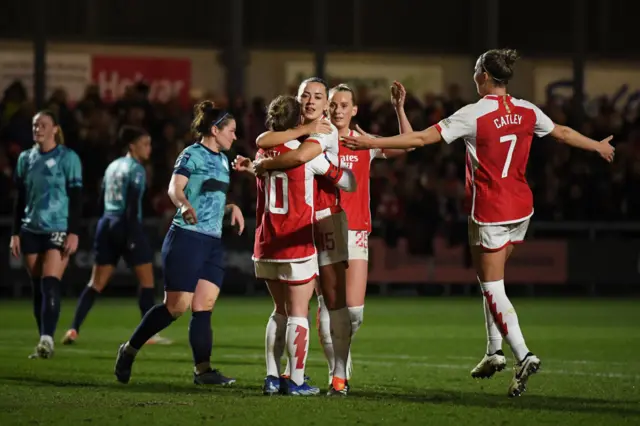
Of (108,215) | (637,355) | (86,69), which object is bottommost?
(637,355)

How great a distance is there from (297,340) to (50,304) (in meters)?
4.70

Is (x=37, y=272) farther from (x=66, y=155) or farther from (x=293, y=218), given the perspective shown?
(x=293, y=218)

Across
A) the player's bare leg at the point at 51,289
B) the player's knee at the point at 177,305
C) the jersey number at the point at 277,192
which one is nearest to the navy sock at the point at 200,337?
the player's knee at the point at 177,305

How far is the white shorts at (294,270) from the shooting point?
10.2 m

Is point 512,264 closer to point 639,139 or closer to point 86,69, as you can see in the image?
point 639,139

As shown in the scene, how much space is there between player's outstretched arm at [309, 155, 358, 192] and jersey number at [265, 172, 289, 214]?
23 cm

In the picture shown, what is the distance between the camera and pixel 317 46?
106ft

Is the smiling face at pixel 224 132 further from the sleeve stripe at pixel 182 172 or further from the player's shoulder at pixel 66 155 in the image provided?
the player's shoulder at pixel 66 155

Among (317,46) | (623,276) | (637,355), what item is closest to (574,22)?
(317,46)

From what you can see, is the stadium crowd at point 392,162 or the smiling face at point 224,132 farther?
the stadium crowd at point 392,162

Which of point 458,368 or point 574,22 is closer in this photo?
point 458,368

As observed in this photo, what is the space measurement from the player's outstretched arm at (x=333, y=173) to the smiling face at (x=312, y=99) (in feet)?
1.13

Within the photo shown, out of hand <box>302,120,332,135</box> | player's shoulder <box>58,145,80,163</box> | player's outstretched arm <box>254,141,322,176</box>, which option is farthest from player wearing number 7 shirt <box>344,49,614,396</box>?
player's shoulder <box>58,145,80,163</box>

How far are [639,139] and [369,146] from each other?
19.8m
